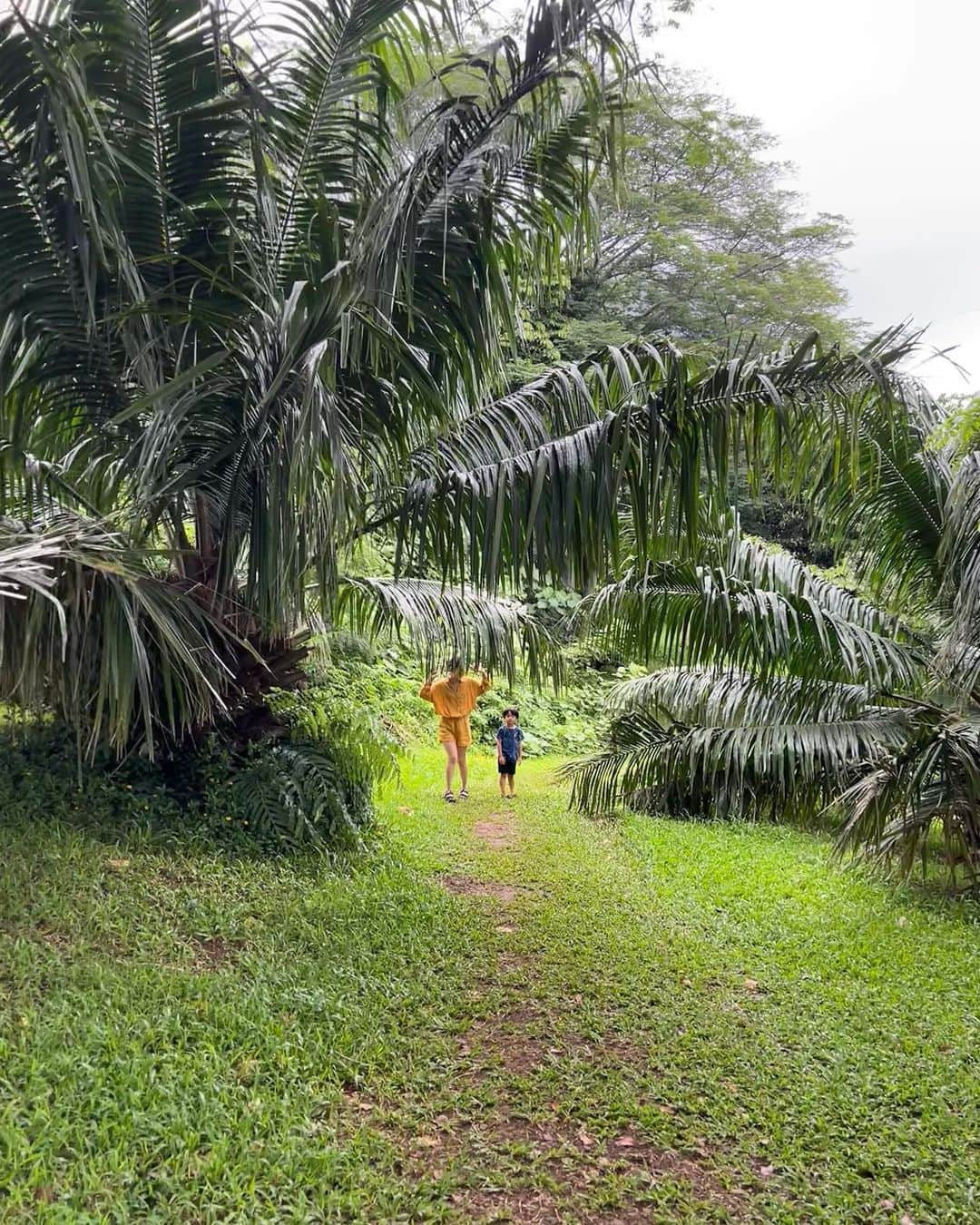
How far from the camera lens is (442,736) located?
9086mm

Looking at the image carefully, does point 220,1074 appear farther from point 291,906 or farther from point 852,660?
point 852,660

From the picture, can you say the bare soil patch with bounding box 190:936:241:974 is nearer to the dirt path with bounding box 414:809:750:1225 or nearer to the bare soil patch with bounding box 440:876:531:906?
the dirt path with bounding box 414:809:750:1225

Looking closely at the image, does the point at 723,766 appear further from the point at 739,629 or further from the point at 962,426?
the point at 962,426

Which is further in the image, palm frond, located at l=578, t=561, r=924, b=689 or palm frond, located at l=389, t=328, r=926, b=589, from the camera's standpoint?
palm frond, located at l=578, t=561, r=924, b=689

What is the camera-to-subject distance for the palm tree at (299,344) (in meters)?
3.52

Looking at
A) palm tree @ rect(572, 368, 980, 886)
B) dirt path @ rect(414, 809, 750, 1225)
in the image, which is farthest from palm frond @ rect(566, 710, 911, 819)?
dirt path @ rect(414, 809, 750, 1225)

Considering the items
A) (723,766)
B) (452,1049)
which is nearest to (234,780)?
(452,1049)

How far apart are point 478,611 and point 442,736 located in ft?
8.39

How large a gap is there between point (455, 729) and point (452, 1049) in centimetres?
561

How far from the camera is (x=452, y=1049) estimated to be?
3.46 meters

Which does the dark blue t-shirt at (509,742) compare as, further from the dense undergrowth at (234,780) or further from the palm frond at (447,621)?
the dense undergrowth at (234,780)

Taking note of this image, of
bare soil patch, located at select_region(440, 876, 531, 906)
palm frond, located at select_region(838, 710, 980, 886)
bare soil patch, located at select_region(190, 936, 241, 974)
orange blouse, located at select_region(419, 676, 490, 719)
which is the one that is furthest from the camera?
orange blouse, located at select_region(419, 676, 490, 719)

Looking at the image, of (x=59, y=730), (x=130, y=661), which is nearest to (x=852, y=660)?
(x=130, y=661)

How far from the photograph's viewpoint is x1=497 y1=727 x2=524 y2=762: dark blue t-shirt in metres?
9.41
